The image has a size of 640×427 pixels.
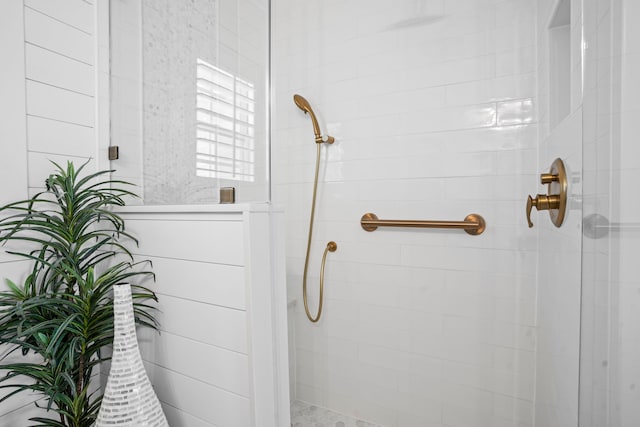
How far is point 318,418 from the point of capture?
165cm

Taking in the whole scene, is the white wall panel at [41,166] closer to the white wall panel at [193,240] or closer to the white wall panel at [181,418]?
the white wall panel at [193,240]

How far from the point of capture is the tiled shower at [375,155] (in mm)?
992

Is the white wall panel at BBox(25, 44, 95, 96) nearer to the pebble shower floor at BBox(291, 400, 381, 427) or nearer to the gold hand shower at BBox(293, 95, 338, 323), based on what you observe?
the gold hand shower at BBox(293, 95, 338, 323)

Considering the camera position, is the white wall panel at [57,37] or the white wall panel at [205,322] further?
the white wall panel at [57,37]

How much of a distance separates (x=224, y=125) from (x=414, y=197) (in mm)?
900

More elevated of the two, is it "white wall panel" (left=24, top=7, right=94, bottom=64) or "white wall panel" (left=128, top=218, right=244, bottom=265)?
"white wall panel" (left=24, top=7, right=94, bottom=64)

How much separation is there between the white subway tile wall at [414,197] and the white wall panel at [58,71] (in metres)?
0.83

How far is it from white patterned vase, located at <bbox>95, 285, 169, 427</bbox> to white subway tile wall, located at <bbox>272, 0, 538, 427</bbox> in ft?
1.98

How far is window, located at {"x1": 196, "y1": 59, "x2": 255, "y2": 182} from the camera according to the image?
0.97 m

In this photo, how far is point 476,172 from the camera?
1.38m

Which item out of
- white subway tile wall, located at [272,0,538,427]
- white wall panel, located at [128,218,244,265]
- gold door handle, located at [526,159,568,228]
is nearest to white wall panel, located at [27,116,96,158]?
white wall panel, located at [128,218,244,265]

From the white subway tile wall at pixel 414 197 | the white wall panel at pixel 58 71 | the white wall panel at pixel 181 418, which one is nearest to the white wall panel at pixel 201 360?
the white wall panel at pixel 181 418

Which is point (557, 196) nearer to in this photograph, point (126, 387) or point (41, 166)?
point (126, 387)

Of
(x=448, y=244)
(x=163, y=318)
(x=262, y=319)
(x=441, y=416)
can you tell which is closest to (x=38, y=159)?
(x=163, y=318)
